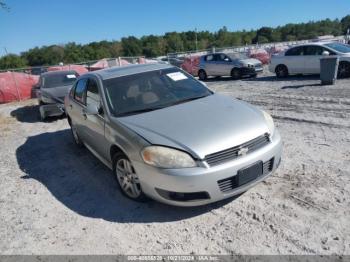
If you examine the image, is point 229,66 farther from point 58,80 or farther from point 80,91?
point 80,91

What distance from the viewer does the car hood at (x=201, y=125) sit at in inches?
134

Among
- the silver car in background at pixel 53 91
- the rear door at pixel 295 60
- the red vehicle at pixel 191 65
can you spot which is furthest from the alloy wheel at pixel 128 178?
the red vehicle at pixel 191 65

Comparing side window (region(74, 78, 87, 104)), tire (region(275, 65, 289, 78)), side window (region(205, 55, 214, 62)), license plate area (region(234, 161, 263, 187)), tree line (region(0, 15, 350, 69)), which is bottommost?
tree line (region(0, 15, 350, 69))

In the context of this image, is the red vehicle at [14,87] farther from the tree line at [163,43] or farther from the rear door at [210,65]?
the tree line at [163,43]

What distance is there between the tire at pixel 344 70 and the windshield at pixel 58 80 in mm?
10145

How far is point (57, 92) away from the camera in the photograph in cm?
1036

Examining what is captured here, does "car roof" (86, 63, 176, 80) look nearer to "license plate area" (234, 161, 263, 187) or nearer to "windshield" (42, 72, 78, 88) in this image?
"license plate area" (234, 161, 263, 187)

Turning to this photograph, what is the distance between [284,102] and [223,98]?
5.14 metres

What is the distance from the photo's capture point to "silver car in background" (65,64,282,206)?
332 centimetres

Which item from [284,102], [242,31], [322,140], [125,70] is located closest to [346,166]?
[322,140]

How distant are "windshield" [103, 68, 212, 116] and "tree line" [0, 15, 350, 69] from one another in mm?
81415

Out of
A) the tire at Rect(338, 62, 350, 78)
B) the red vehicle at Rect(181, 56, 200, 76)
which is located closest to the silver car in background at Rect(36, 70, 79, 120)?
the tire at Rect(338, 62, 350, 78)

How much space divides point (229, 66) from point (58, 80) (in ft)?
28.7

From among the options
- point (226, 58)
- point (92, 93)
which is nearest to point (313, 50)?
point (226, 58)
